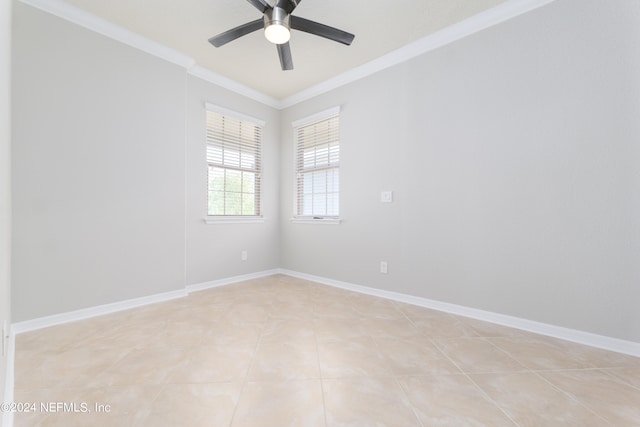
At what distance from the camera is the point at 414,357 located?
1702mm

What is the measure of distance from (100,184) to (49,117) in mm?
629

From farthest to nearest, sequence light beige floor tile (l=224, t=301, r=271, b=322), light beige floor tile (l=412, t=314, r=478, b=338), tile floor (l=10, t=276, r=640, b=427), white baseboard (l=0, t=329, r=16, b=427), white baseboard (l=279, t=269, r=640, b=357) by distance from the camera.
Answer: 1. light beige floor tile (l=224, t=301, r=271, b=322)
2. light beige floor tile (l=412, t=314, r=478, b=338)
3. white baseboard (l=279, t=269, r=640, b=357)
4. tile floor (l=10, t=276, r=640, b=427)
5. white baseboard (l=0, t=329, r=16, b=427)

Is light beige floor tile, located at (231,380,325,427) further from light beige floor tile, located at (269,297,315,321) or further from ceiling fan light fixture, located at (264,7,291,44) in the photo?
ceiling fan light fixture, located at (264,7,291,44)

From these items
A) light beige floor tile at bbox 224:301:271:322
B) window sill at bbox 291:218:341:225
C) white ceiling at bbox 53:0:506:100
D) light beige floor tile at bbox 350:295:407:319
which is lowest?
light beige floor tile at bbox 350:295:407:319

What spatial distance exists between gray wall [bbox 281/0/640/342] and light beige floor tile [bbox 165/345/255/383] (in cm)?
181

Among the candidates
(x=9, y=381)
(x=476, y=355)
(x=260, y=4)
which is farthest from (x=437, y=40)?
(x=9, y=381)

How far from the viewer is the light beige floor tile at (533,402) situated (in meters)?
1.17

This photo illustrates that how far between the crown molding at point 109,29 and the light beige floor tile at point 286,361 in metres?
3.09

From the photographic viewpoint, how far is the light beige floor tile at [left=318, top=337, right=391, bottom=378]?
153cm

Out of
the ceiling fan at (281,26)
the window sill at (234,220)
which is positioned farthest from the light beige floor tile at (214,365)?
the ceiling fan at (281,26)

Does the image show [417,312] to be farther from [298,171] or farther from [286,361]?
[298,171]

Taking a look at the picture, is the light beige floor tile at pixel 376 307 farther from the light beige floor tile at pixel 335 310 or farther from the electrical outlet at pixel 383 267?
the electrical outlet at pixel 383 267

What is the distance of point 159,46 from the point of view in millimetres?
2775

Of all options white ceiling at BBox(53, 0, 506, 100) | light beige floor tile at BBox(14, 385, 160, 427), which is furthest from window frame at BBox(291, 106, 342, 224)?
light beige floor tile at BBox(14, 385, 160, 427)
